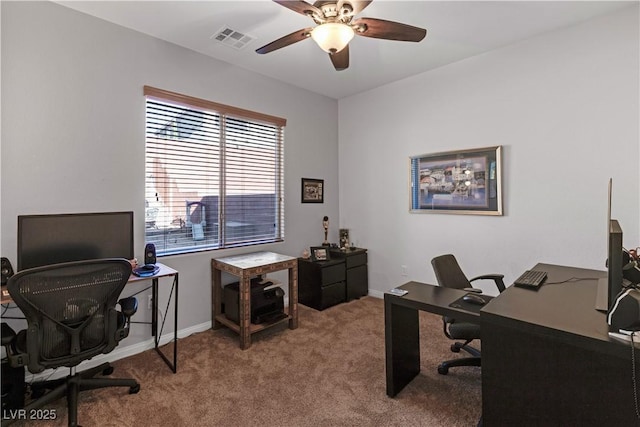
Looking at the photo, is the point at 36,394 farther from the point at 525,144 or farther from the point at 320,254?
the point at 525,144

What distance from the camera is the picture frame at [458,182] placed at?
3.15 m

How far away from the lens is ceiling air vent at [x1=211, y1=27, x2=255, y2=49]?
272 centimetres

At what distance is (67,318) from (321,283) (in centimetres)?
240

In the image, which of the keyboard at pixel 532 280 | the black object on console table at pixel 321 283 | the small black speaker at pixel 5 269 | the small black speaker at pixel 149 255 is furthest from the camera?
the black object on console table at pixel 321 283

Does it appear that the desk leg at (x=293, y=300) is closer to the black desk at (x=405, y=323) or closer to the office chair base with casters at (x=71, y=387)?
the black desk at (x=405, y=323)

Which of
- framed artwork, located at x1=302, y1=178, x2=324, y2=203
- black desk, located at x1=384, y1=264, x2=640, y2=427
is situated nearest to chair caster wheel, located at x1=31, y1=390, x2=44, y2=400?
black desk, located at x1=384, y1=264, x2=640, y2=427

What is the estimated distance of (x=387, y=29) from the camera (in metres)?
2.04

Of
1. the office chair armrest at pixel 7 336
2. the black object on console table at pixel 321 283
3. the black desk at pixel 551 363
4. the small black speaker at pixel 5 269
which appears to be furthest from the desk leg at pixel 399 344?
the small black speaker at pixel 5 269

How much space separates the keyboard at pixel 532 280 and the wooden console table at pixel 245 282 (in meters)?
1.95

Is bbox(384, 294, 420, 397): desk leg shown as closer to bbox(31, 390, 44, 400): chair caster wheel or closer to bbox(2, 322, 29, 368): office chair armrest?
bbox(2, 322, 29, 368): office chair armrest

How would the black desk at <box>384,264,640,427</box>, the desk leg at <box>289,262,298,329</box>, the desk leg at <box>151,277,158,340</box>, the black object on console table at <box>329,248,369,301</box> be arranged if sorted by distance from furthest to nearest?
the black object on console table at <box>329,248,369,301</box> < the desk leg at <box>289,262,298,329</box> < the desk leg at <box>151,277,158,340</box> < the black desk at <box>384,264,640,427</box>

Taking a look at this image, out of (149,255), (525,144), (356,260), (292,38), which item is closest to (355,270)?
(356,260)

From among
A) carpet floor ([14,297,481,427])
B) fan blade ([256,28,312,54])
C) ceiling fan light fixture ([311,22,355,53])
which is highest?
fan blade ([256,28,312,54])

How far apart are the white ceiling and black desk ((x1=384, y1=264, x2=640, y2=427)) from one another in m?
2.23
